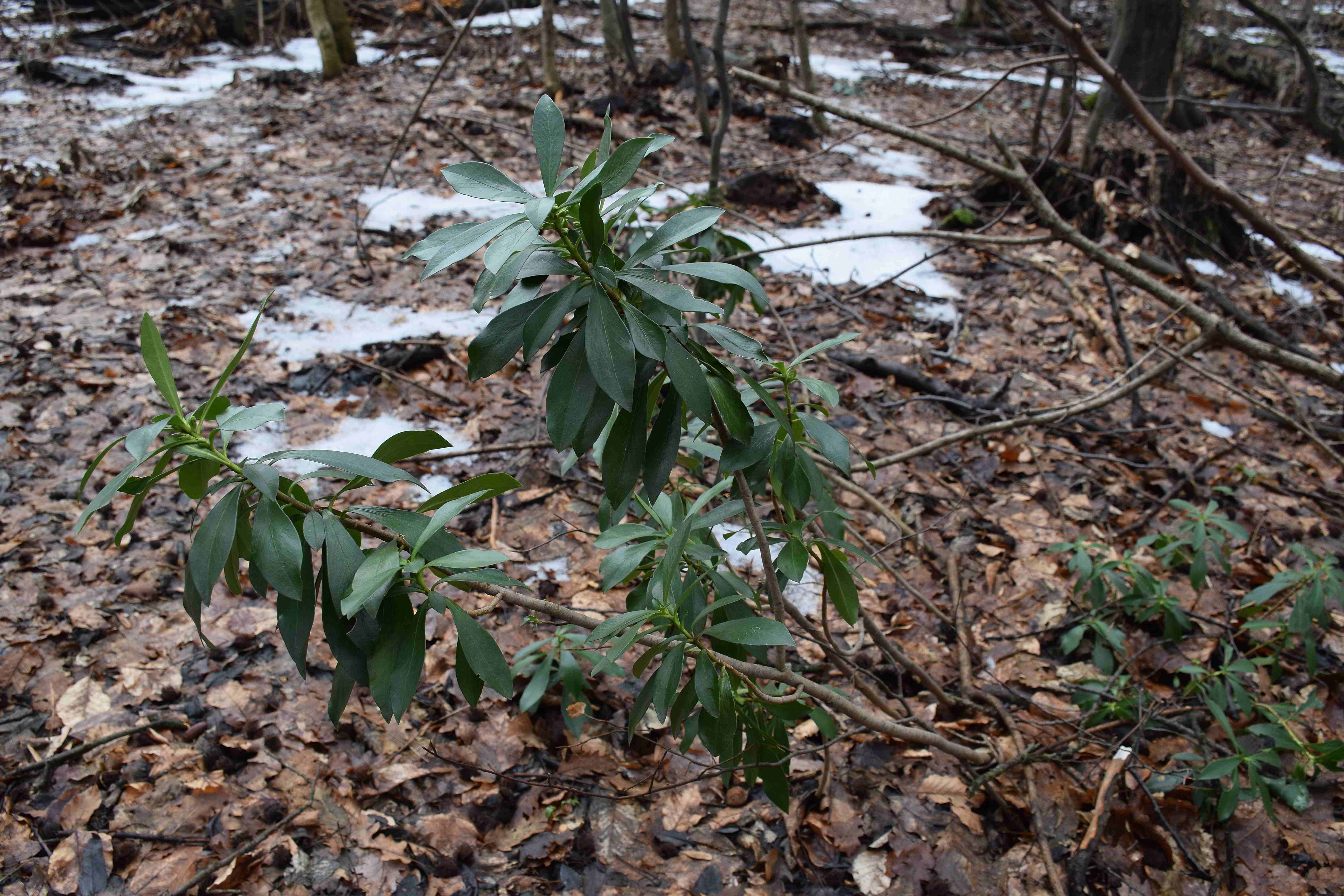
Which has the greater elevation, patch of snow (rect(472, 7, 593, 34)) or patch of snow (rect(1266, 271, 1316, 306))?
patch of snow (rect(472, 7, 593, 34))

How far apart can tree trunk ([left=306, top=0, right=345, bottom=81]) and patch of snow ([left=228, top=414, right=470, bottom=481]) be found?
6909 millimetres

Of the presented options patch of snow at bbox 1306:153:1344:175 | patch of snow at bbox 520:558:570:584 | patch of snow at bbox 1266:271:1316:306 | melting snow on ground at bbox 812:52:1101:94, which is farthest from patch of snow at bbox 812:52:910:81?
patch of snow at bbox 520:558:570:584

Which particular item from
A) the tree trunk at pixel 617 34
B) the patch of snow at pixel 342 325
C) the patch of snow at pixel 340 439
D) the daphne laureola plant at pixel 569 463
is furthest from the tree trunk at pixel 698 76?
the daphne laureola plant at pixel 569 463

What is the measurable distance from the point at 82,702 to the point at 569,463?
5.81 ft

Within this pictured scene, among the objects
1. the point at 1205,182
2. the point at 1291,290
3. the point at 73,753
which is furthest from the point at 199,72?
the point at 1291,290

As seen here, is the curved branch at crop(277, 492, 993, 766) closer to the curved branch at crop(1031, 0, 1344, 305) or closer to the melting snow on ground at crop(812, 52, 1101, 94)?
the curved branch at crop(1031, 0, 1344, 305)

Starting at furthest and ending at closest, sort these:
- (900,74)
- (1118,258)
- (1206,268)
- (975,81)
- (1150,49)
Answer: (900,74) → (975,81) → (1150,49) → (1206,268) → (1118,258)

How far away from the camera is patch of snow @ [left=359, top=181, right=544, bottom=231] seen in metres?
5.19

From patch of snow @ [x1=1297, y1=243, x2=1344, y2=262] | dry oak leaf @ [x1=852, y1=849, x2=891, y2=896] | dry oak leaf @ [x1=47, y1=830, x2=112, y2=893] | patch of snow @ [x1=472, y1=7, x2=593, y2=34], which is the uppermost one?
patch of snow @ [x1=472, y1=7, x2=593, y2=34]

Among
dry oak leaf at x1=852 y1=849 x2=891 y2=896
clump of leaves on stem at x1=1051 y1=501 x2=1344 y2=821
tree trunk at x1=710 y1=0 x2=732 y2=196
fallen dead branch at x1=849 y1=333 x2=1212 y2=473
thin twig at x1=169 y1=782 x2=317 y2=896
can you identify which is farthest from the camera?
tree trunk at x1=710 y1=0 x2=732 y2=196

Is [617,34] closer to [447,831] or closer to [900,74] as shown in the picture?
[900,74]

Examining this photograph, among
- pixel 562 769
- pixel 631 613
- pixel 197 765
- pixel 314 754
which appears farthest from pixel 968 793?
pixel 197 765

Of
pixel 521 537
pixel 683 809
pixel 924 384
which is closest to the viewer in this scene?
pixel 683 809

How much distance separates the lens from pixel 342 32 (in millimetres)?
8789
